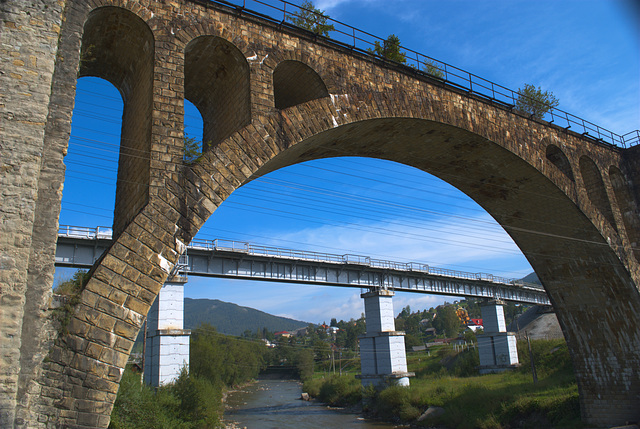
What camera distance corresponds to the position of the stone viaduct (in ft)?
17.0

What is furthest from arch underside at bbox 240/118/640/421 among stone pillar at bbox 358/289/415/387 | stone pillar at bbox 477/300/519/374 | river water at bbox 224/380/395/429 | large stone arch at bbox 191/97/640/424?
stone pillar at bbox 477/300/519/374

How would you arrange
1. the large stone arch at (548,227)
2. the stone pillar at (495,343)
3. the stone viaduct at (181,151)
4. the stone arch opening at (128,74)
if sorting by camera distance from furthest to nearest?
the stone pillar at (495,343) < the large stone arch at (548,227) < the stone arch opening at (128,74) < the stone viaduct at (181,151)

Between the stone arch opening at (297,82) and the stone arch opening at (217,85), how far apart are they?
935 millimetres

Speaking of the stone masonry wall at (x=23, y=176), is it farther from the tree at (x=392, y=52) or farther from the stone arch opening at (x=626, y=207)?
the stone arch opening at (x=626, y=207)

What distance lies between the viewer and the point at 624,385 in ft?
45.5

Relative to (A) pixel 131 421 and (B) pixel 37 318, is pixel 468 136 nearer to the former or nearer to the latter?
(B) pixel 37 318

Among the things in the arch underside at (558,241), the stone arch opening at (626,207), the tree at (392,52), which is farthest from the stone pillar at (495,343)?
the tree at (392,52)

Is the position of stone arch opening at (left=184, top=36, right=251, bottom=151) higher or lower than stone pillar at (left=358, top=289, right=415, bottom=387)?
higher

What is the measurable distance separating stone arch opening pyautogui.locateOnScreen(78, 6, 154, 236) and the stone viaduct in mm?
37

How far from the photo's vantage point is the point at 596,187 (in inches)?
576

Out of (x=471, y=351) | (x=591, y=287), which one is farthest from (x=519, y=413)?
(x=471, y=351)

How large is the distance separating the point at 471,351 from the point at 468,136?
35.2 meters

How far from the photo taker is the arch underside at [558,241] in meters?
11.1

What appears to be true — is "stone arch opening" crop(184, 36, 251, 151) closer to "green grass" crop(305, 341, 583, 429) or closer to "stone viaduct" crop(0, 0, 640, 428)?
"stone viaduct" crop(0, 0, 640, 428)
